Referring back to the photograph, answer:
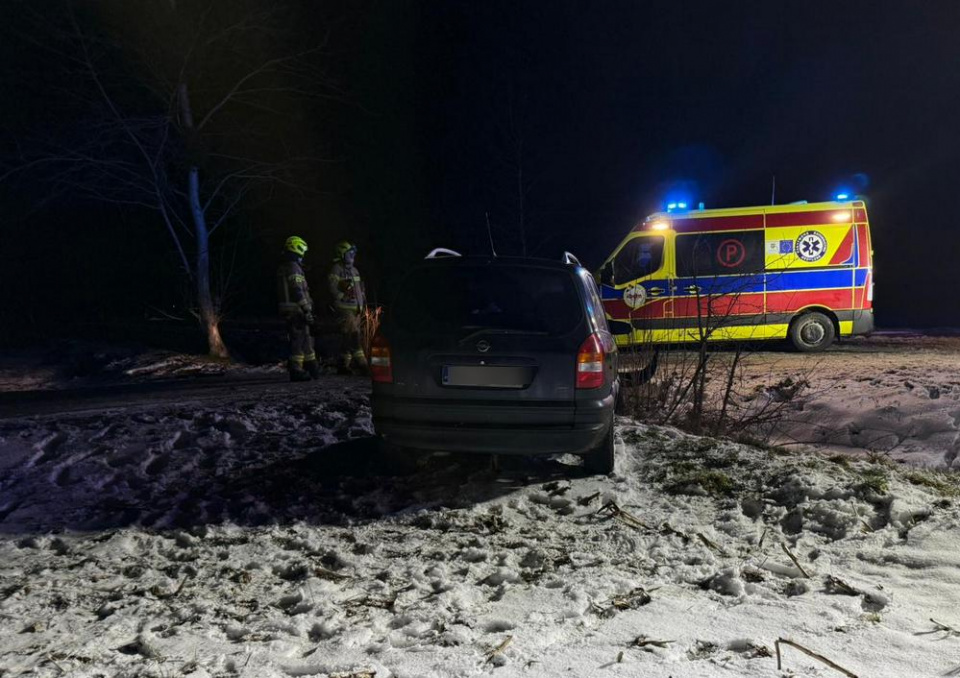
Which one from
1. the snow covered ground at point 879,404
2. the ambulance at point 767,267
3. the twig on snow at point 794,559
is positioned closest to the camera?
the twig on snow at point 794,559

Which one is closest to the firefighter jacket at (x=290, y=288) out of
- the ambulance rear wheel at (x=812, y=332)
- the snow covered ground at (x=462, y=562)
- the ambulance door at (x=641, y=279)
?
the snow covered ground at (x=462, y=562)

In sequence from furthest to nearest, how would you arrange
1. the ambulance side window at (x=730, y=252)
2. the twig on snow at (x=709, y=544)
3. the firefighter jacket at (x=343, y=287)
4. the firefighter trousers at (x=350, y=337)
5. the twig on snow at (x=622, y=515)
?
1. the ambulance side window at (x=730, y=252)
2. the firefighter trousers at (x=350, y=337)
3. the firefighter jacket at (x=343, y=287)
4. the twig on snow at (x=622, y=515)
5. the twig on snow at (x=709, y=544)

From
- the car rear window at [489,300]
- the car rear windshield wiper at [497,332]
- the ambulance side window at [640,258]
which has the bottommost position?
the car rear windshield wiper at [497,332]

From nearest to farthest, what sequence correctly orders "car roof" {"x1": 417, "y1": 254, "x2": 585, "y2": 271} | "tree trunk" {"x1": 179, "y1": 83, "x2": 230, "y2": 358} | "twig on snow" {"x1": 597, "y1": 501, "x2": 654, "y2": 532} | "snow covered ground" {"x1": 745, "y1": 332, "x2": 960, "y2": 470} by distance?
"twig on snow" {"x1": 597, "y1": 501, "x2": 654, "y2": 532}, "car roof" {"x1": 417, "y1": 254, "x2": 585, "y2": 271}, "snow covered ground" {"x1": 745, "y1": 332, "x2": 960, "y2": 470}, "tree trunk" {"x1": 179, "y1": 83, "x2": 230, "y2": 358}

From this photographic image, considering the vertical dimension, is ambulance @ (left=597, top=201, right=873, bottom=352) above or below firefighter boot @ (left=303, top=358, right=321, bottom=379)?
above

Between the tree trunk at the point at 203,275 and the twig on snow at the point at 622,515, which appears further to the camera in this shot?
the tree trunk at the point at 203,275

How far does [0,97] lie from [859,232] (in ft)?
50.6

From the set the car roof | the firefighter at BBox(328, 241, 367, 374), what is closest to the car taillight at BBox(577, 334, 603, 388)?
the car roof

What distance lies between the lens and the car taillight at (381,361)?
424cm

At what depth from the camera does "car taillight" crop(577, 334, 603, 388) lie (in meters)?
4.07

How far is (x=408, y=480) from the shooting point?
15.2ft

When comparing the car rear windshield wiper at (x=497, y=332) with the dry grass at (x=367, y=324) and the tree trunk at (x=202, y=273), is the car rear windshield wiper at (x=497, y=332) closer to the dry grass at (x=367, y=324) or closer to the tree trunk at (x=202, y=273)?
the dry grass at (x=367, y=324)

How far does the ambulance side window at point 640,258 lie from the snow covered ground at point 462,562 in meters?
7.05

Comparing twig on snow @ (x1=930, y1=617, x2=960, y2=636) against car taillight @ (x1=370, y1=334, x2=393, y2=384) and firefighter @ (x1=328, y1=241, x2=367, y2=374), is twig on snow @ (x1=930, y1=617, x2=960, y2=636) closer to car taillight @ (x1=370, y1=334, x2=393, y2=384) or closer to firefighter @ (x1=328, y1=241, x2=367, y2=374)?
car taillight @ (x1=370, y1=334, x2=393, y2=384)
